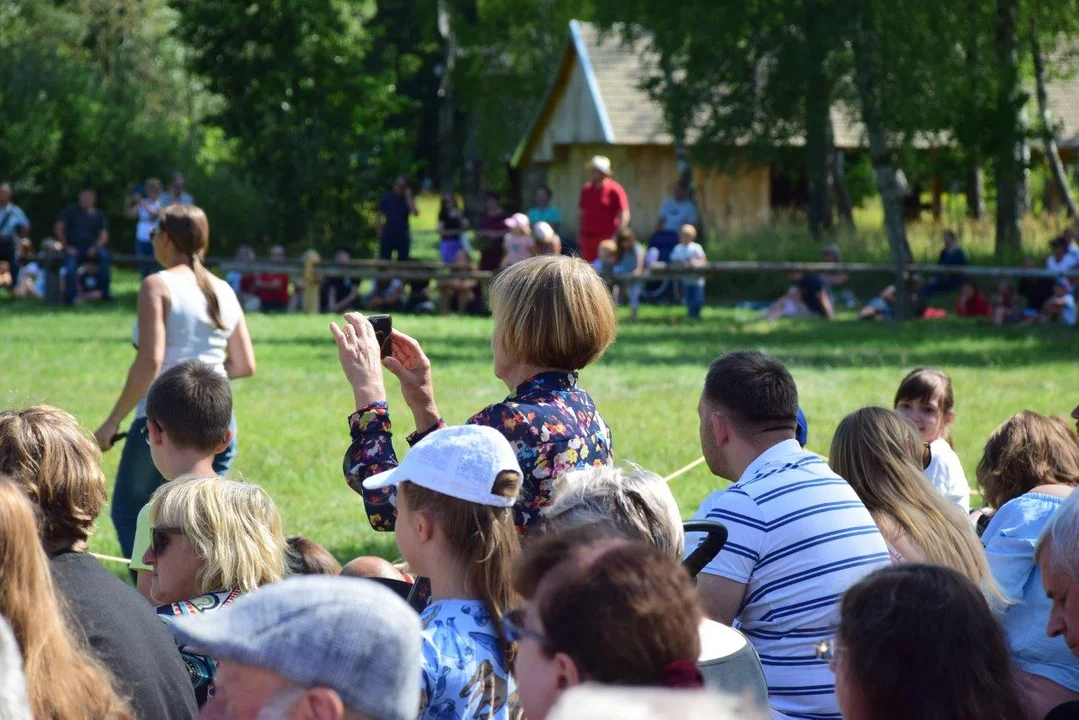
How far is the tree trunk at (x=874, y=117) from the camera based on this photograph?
2359cm

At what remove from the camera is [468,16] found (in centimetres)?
4856

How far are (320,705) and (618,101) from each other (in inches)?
1538

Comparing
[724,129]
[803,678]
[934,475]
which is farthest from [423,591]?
[724,129]

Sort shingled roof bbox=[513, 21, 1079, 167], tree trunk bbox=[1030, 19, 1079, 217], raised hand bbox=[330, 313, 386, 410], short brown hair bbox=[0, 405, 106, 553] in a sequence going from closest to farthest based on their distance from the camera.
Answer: short brown hair bbox=[0, 405, 106, 553]
raised hand bbox=[330, 313, 386, 410]
tree trunk bbox=[1030, 19, 1079, 217]
shingled roof bbox=[513, 21, 1079, 167]

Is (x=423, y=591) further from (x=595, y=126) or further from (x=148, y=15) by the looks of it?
→ (x=148, y=15)

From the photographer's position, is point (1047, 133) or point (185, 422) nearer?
point (185, 422)

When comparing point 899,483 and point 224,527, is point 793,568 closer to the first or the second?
point 899,483

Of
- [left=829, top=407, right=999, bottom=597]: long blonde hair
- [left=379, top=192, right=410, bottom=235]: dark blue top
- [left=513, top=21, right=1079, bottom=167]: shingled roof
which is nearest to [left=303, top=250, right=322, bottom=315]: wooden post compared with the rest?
[left=379, top=192, right=410, bottom=235]: dark blue top

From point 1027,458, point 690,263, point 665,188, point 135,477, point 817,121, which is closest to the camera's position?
point 1027,458

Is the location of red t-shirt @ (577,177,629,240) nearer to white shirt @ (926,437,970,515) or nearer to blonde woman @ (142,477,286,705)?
white shirt @ (926,437,970,515)

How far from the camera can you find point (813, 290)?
875 inches

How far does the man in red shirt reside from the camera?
22.4m

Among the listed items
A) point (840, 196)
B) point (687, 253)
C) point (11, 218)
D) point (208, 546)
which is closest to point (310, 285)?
point (11, 218)

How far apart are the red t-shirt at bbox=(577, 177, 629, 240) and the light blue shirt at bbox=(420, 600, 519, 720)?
64.3 feet
